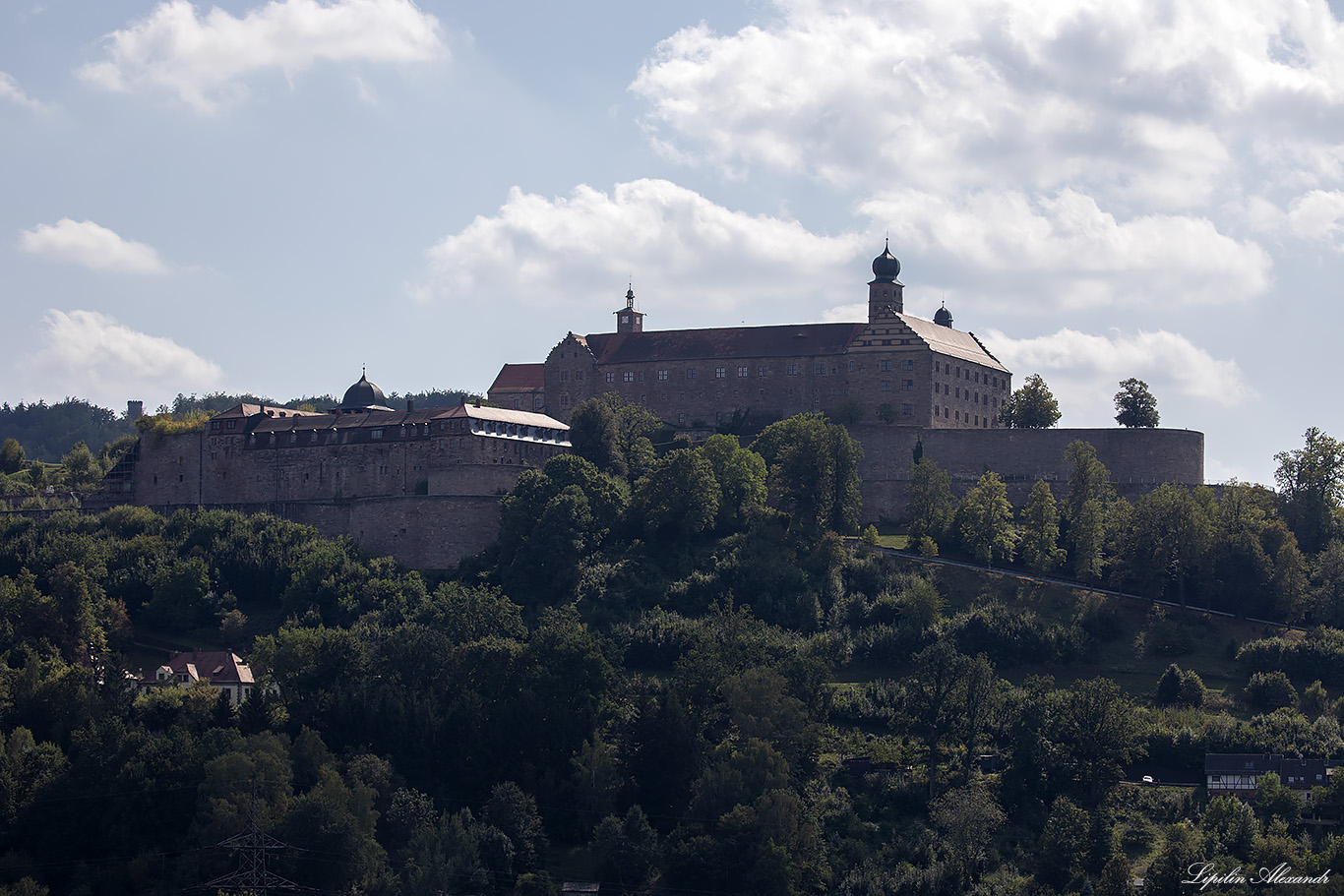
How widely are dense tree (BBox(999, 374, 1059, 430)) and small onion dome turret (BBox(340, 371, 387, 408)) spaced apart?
33.1 m

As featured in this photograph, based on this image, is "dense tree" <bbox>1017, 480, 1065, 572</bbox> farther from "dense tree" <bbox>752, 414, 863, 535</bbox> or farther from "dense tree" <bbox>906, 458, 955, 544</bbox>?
"dense tree" <bbox>752, 414, 863, 535</bbox>

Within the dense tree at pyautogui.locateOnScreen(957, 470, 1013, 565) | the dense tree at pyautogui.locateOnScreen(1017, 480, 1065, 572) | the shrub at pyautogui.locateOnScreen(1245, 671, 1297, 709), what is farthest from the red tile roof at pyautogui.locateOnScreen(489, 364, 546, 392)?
the shrub at pyautogui.locateOnScreen(1245, 671, 1297, 709)

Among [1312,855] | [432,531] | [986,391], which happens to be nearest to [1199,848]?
[1312,855]

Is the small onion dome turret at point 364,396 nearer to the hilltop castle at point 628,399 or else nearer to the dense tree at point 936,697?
the hilltop castle at point 628,399

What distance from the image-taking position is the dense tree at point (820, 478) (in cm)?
7612

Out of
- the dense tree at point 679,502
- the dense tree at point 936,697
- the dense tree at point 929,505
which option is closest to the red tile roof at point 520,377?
the dense tree at point 679,502

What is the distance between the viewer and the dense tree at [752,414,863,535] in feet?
250

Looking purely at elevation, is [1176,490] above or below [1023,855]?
above

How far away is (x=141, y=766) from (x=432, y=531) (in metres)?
23.2

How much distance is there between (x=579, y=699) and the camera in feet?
198

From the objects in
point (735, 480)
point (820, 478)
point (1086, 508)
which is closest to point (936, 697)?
point (1086, 508)

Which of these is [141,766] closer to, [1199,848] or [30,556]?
[30,556]

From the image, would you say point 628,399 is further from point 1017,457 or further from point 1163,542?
point 1163,542

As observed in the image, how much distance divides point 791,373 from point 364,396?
22.6 metres
